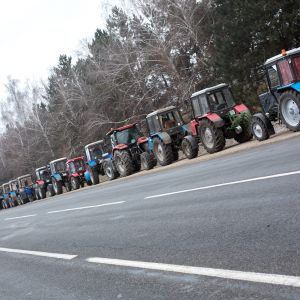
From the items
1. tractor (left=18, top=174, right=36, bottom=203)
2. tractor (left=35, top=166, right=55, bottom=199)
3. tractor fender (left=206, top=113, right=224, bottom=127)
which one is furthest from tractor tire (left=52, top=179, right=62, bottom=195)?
tractor fender (left=206, top=113, right=224, bottom=127)

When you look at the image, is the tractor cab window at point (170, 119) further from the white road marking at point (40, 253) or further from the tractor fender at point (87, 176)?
the white road marking at point (40, 253)

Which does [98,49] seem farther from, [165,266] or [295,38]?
[165,266]

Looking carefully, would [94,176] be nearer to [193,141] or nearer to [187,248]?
[193,141]

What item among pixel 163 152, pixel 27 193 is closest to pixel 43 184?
pixel 27 193

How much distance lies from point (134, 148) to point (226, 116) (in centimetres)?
730

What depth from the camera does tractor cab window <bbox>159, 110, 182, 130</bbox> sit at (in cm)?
2186

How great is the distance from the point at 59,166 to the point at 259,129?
2065cm

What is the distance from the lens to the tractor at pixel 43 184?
35200 millimetres

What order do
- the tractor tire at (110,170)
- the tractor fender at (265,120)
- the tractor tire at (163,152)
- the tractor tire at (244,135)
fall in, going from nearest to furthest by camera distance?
the tractor fender at (265,120)
the tractor tire at (244,135)
the tractor tire at (163,152)
the tractor tire at (110,170)

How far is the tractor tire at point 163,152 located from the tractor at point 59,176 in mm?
12482

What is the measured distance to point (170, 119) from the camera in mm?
22094

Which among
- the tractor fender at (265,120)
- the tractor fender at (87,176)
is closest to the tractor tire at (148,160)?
the tractor fender at (87,176)

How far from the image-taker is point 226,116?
18875mm

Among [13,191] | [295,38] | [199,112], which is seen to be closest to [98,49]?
[13,191]
